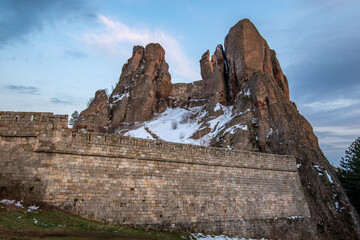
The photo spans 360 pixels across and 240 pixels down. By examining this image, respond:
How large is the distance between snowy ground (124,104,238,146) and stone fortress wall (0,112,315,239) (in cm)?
1680

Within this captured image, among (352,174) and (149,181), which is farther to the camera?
(352,174)

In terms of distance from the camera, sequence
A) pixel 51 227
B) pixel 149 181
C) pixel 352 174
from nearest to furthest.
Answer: pixel 51 227 < pixel 149 181 < pixel 352 174

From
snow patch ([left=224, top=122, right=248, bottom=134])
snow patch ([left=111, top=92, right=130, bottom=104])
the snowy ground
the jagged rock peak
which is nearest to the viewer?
snow patch ([left=224, top=122, right=248, bottom=134])

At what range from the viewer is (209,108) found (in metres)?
47.1

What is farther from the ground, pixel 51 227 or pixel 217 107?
pixel 217 107

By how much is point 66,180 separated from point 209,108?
36710 mm

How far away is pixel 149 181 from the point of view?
14.8 m

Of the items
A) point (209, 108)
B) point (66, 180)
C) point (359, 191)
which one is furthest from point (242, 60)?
point (66, 180)

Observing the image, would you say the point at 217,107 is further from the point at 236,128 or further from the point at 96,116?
the point at 96,116

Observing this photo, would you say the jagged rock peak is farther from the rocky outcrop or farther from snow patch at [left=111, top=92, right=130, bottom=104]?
snow patch at [left=111, top=92, right=130, bottom=104]

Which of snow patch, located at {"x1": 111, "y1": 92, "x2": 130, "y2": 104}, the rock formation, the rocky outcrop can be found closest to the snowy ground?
the rock formation

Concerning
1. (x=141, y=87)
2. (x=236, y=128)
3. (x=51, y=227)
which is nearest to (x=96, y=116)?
(x=141, y=87)

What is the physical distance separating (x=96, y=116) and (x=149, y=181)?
4033 centimetres

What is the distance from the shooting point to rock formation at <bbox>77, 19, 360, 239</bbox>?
22.0m
